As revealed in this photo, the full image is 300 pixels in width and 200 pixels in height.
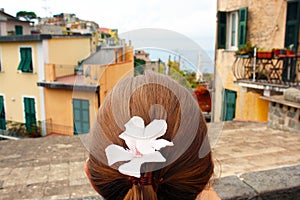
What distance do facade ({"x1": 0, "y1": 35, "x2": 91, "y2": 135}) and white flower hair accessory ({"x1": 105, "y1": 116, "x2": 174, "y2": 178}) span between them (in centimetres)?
1188

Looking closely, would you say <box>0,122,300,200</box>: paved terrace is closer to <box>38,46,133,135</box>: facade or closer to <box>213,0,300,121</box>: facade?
<box>213,0,300,121</box>: facade

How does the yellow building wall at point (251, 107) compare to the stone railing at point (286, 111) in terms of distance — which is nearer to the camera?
the stone railing at point (286, 111)

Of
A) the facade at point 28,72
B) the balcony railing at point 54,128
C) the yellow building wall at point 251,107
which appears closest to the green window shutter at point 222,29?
the yellow building wall at point 251,107

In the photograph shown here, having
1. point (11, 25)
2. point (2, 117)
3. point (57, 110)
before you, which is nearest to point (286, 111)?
point (57, 110)

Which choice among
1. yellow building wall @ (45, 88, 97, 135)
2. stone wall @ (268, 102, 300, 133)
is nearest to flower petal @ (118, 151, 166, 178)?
stone wall @ (268, 102, 300, 133)

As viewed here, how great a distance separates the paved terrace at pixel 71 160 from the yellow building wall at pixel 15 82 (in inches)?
268

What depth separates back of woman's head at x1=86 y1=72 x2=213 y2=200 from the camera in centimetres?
83

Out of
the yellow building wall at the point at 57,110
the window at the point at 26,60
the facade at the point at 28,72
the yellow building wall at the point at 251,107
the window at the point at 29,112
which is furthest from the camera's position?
the window at the point at 29,112

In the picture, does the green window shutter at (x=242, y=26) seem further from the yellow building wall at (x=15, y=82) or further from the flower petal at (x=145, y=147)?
the yellow building wall at (x=15, y=82)

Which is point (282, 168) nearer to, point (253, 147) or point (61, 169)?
point (253, 147)

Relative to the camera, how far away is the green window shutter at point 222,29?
26.6 feet

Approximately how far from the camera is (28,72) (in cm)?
1252

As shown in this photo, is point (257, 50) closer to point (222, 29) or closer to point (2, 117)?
point (222, 29)

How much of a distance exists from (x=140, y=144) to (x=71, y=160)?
416 cm
